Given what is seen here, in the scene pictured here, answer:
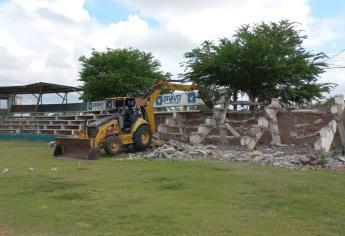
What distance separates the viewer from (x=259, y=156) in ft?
55.2

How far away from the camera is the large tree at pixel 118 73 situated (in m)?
37.8

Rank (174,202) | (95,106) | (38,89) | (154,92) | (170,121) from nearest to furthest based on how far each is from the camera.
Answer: (174,202) → (154,92) → (170,121) → (95,106) → (38,89)

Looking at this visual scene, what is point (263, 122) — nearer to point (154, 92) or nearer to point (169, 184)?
point (154, 92)

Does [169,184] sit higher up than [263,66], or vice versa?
[263,66]

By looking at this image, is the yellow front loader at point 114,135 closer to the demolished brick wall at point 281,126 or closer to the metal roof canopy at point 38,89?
the demolished brick wall at point 281,126

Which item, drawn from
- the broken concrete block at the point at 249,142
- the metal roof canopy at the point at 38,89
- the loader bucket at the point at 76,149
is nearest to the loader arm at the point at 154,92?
the loader bucket at the point at 76,149

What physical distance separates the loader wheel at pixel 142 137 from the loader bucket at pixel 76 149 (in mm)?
2166

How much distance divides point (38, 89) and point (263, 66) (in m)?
27.8

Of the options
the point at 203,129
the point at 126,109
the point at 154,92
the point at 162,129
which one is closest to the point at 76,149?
the point at 126,109

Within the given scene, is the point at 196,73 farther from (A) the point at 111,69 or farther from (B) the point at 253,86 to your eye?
(A) the point at 111,69

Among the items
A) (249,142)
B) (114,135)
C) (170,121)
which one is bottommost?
(249,142)

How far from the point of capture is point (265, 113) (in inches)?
847

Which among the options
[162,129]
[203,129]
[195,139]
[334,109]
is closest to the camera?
[334,109]

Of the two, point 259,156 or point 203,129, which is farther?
point 203,129
